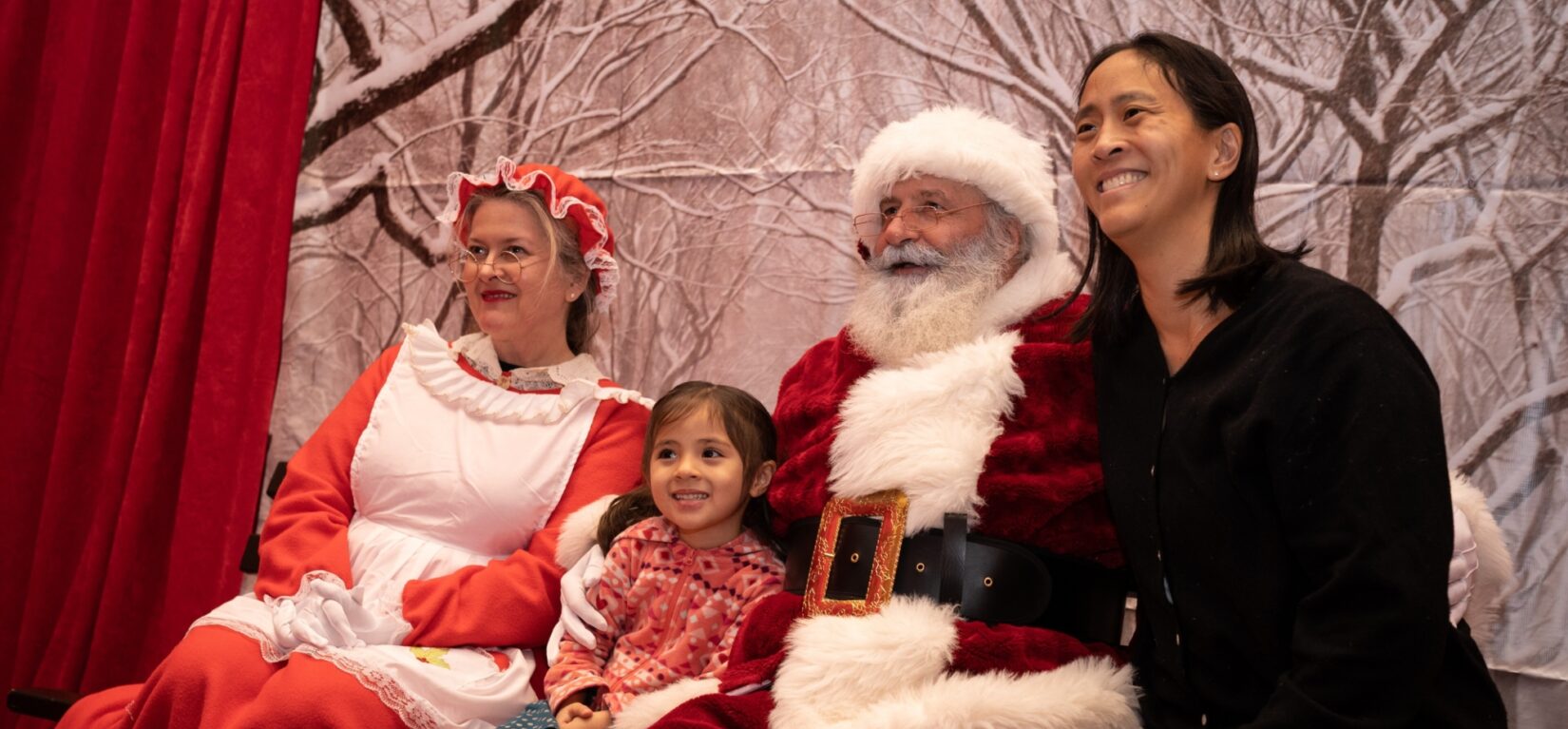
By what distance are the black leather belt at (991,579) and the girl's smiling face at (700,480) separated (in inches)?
11.6

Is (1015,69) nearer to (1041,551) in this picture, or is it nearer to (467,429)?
(1041,551)

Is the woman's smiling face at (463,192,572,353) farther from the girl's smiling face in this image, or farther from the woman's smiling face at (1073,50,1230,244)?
the woman's smiling face at (1073,50,1230,244)

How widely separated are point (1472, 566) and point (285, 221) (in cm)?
333

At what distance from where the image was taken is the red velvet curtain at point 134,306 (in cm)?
368

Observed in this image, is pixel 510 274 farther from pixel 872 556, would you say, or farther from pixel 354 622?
pixel 872 556

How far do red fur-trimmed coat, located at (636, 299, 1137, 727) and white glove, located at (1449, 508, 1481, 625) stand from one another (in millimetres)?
566

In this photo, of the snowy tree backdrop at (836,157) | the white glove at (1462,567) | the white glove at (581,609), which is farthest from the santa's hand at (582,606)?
the white glove at (1462,567)

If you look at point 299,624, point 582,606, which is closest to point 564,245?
point 582,606

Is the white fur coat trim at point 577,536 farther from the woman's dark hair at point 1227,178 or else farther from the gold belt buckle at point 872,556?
the woman's dark hair at point 1227,178

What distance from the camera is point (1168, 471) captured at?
6.30 ft

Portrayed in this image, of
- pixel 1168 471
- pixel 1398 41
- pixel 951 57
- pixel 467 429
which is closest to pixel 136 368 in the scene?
pixel 467 429

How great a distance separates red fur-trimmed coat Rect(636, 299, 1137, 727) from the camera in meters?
1.95

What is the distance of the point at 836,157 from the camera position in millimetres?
3227

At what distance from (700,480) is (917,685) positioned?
0.65 m
